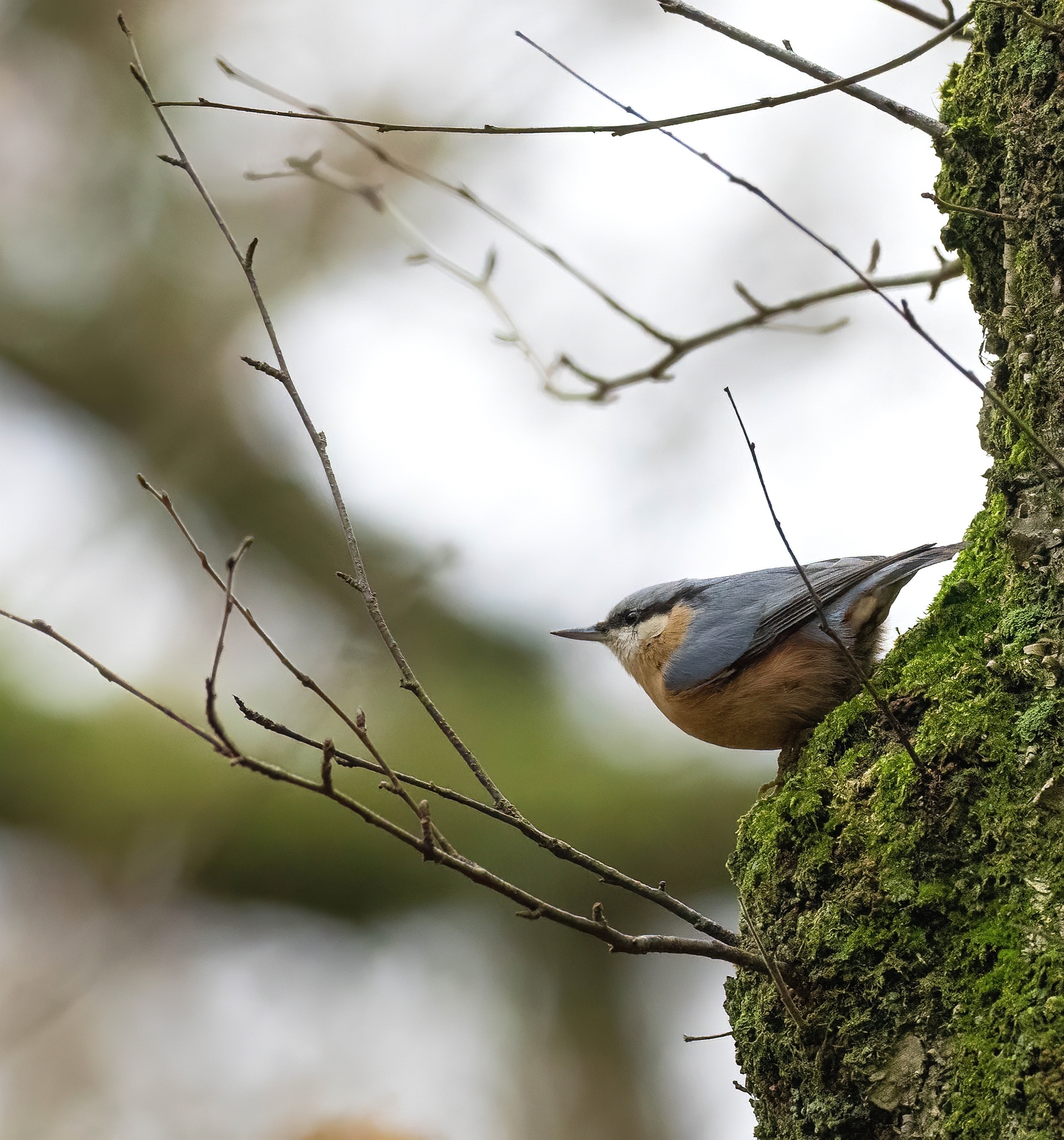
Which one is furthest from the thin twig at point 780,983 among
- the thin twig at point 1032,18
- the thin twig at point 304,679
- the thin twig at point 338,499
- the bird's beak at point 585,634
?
the bird's beak at point 585,634

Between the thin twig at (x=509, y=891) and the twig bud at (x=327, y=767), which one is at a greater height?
the twig bud at (x=327, y=767)

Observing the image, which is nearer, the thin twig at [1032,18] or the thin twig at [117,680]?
the thin twig at [117,680]

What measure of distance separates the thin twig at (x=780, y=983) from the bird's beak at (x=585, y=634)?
198 centimetres

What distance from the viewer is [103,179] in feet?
19.8

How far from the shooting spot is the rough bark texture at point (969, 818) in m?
1.77

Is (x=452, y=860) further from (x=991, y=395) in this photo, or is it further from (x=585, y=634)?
(x=585, y=634)

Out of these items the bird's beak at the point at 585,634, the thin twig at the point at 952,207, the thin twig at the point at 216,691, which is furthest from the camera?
the bird's beak at the point at 585,634

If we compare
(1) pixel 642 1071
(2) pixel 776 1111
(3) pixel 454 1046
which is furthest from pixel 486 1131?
(2) pixel 776 1111

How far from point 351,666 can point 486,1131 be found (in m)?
2.81

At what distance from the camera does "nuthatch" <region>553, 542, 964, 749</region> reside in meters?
2.82

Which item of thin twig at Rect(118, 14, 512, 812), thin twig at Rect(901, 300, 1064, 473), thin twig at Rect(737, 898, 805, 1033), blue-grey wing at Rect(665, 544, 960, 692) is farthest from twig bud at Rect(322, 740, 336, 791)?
blue-grey wing at Rect(665, 544, 960, 692)

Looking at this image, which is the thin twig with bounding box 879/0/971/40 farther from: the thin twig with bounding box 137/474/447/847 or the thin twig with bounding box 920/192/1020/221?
the thin twig with bounding box 137/474/447/847

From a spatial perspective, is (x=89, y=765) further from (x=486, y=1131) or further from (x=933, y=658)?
(x=933, y=658)

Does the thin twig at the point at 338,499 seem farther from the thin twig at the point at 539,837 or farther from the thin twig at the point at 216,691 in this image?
the thin twig at the point at 216,691
